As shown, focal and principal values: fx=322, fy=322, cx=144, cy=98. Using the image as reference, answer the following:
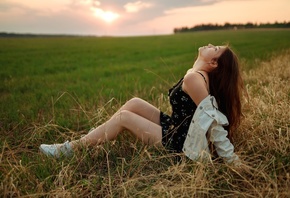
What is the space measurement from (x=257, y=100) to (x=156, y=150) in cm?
174

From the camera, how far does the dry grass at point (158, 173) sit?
279cm

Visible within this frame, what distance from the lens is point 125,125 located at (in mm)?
3660

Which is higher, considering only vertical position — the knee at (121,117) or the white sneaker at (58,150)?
the knee at (121,117)

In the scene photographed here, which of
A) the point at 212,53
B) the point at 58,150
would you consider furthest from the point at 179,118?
the point at 58,150

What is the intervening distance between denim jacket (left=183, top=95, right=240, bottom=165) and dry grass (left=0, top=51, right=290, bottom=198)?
0.35 feet

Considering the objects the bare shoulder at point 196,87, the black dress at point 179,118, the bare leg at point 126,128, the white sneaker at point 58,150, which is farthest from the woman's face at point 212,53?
the white sneaker at point 58,150

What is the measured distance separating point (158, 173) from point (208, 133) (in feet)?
2.19

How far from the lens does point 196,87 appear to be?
3240 millimetres

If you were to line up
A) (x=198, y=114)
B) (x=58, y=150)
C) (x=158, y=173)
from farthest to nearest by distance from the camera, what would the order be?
(x=58, y=150) → (x=158, y=173) → (x=198, y=114)

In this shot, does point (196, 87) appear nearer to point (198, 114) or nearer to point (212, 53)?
point (198, 114)

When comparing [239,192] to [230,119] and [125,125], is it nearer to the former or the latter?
[230,119]

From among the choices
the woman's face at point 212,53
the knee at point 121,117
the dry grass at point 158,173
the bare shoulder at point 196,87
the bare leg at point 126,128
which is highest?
the woman's face at point 212,53

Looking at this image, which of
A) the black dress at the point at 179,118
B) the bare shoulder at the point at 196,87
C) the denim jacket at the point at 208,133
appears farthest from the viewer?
the black dress at the point at 179,118

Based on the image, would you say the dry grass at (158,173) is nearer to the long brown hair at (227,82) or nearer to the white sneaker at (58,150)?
the white sneaker at (58,150)
